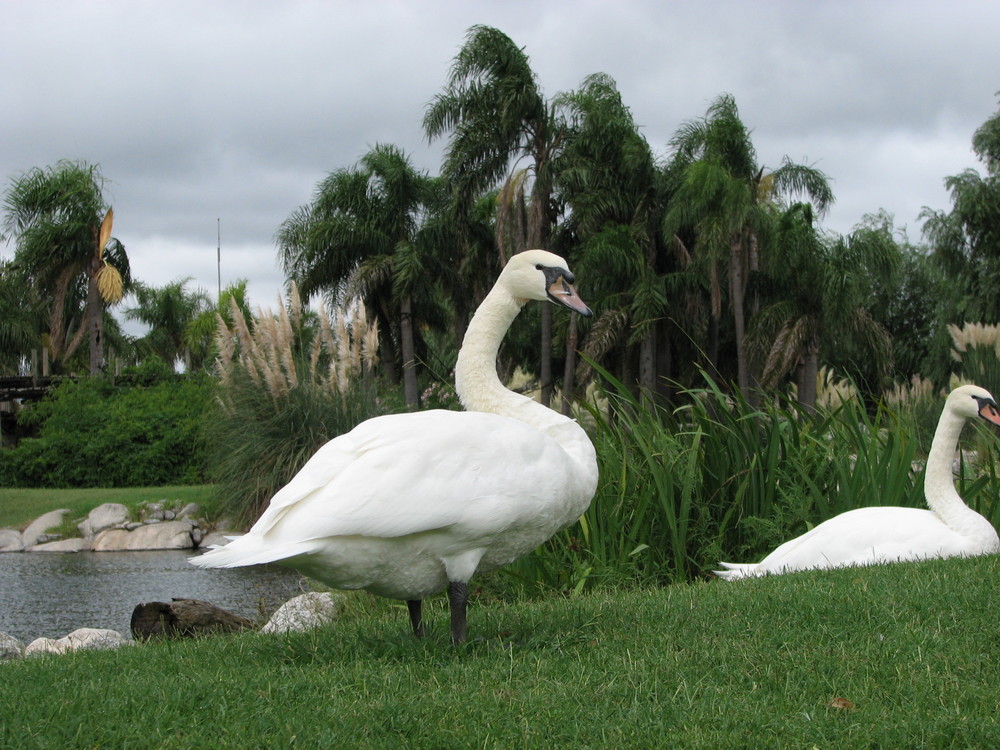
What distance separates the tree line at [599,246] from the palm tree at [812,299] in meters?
0.05

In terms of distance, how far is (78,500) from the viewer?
2098 centimetres

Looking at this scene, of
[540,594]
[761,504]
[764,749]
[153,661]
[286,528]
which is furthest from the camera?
[761,504]

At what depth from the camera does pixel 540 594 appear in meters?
6.50

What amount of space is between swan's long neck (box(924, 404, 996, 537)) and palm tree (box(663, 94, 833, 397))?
17.5 metres

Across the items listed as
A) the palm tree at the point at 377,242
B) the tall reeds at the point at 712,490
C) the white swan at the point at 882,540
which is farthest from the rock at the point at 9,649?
the palm tree at the point at 377,242

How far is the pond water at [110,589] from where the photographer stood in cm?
968

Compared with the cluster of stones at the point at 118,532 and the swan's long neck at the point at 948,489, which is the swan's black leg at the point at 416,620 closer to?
the swan's long neck at the point at 948,489

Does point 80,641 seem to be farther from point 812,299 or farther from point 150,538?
point 812,299

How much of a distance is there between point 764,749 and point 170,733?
64.9 inches

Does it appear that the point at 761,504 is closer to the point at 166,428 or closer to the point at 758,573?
the point at 758,573

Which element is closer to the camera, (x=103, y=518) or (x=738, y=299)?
(x=103, y=518)

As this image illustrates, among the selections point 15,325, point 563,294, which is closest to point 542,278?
point 563,294

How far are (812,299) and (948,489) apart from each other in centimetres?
2021

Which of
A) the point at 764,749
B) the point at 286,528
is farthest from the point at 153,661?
the point at 764,749
